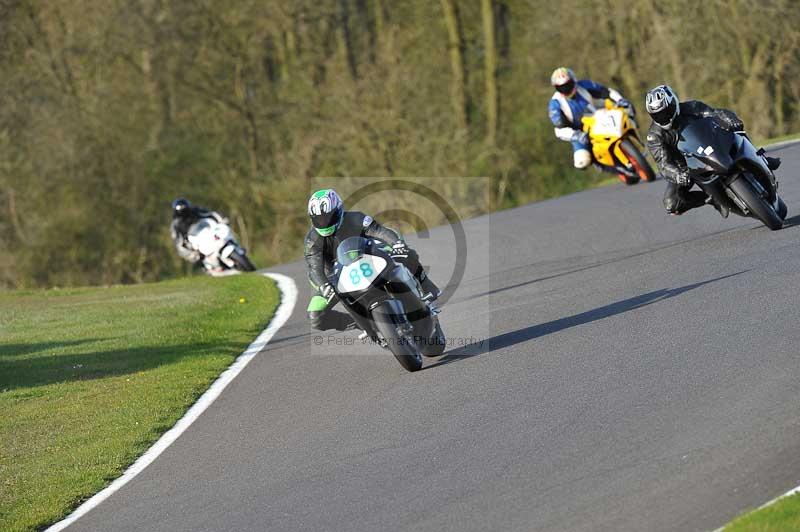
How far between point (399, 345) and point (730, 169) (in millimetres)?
4025

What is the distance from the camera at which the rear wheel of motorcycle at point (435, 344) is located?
10.4 metres

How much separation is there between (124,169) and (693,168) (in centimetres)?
2814

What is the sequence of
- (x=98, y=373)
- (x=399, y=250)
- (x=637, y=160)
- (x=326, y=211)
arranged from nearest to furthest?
(x=399, y=250) < (x=326, y=211) < (x=98, y=373) < (x=637, y=160)

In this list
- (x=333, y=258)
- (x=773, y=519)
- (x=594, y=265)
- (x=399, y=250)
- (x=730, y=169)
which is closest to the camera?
(x=773, y=519)

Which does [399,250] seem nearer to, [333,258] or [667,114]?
[333,258]

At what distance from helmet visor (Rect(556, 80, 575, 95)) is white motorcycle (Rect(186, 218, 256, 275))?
7.07 metres

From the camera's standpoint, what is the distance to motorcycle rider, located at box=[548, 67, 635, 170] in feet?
61.3

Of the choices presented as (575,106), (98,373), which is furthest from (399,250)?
(575,106)

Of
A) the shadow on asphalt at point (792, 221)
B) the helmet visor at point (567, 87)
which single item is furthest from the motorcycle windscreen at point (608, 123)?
the shadow on asphalt at point (792, 221)

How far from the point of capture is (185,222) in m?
23.6

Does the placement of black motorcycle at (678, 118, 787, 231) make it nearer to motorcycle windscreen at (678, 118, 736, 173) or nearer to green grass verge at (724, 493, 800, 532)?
motorcycle windscreen at (678, 118, 736, 173)

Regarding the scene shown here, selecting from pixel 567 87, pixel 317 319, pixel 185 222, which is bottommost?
pixel 185 222

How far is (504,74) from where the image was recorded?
3978 centimetres

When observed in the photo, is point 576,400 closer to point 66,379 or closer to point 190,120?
point 66,379
